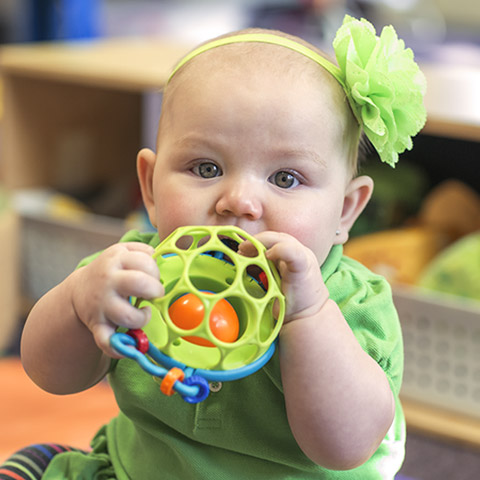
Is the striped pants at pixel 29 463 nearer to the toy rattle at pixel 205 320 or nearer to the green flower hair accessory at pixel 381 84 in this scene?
the toy rattle at pixel 205 320

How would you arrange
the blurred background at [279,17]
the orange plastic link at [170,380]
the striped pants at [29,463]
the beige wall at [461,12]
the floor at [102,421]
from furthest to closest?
the beige wall at [461,12]
the blurred background at [279,17]
the floor at [102,421]
the striped pants at [29,463]
the orange plastic link at [170,380]

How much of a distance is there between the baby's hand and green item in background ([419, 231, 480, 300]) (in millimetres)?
742

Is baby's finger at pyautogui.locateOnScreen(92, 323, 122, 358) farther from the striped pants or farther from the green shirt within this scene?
the striped pants

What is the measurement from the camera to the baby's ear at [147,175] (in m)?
0.78

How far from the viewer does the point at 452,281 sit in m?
1.31

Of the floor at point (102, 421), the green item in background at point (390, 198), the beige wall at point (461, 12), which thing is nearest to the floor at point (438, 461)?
the floor at point (102, 421)

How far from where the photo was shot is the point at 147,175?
2.58 feet

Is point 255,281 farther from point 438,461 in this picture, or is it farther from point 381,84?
point 438,461

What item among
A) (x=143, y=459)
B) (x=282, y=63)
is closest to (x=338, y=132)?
(x=282, y=63)

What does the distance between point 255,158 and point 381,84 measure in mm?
129

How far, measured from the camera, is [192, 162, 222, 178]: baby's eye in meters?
0.68

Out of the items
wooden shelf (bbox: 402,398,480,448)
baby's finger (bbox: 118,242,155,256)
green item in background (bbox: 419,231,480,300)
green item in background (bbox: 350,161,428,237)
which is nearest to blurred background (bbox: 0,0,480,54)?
green item in background (bbox: 350,161,428,237)

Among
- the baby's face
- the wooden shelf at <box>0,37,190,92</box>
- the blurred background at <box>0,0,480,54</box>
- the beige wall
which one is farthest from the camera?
the beige wall

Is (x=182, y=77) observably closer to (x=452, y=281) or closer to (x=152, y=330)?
(x=152, y=330)
